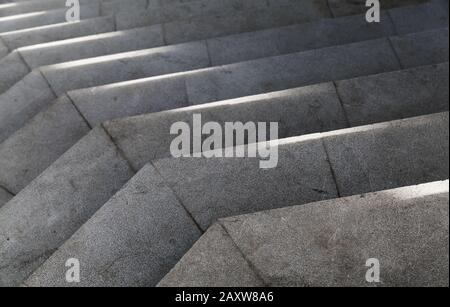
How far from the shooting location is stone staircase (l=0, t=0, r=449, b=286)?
11.3 ft

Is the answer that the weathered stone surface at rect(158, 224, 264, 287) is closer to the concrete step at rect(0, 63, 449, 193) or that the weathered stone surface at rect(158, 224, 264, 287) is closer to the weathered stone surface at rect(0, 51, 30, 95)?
the concrete step at rect(0, 63, 449, 193)

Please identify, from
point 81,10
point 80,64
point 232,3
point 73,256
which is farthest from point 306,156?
point 81,10

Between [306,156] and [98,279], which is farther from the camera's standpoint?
[306,156]

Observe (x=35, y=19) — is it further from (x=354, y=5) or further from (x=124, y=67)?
(x=354, y=5)

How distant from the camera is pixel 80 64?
755 cm

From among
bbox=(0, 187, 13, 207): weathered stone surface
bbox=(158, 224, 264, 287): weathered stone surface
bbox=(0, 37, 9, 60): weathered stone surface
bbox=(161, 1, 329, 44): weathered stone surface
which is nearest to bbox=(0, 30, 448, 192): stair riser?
bbox=(0, 187, 13, 207): weathered stone surface

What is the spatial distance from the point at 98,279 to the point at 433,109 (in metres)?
4.60

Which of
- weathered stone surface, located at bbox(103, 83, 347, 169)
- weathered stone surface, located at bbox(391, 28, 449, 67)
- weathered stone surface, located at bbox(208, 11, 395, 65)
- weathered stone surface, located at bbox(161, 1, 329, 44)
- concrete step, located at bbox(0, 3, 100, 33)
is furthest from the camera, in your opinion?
concrete step, located at bbox(0, 3, 100, 33)

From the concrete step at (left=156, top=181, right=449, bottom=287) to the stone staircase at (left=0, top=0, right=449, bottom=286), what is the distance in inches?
0.4

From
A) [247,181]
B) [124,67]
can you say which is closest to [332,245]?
[247,181]

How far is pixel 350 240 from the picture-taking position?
3.43 meters

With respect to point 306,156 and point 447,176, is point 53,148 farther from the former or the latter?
point 447,176

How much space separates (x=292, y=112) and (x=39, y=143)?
3.55 metres
